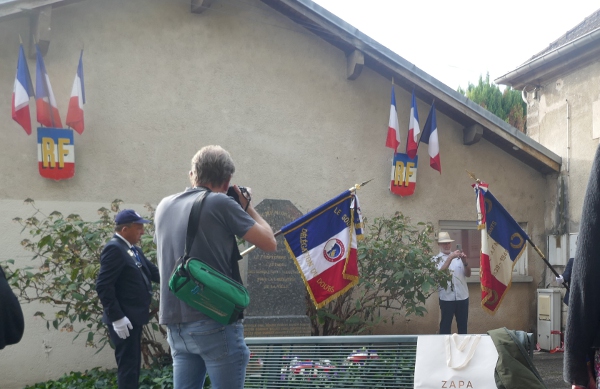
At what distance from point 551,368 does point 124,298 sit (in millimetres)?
6064

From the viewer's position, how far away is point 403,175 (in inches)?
405

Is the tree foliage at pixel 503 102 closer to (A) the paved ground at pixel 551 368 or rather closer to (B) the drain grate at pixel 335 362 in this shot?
(A) the paved ground at pixel 551 368

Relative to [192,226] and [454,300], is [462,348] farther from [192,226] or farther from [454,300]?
[454,300]

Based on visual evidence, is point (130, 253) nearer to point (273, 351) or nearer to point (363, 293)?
point (273, 351)

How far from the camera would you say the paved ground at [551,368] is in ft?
25.0

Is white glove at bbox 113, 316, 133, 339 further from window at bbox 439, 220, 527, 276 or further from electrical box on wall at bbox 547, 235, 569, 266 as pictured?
electrical box on wall at bbox 547, 235, 569, 266

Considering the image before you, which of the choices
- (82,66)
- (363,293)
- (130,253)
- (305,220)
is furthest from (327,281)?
(82,66)

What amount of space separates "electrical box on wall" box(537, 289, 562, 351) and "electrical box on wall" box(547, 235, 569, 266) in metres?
0.58

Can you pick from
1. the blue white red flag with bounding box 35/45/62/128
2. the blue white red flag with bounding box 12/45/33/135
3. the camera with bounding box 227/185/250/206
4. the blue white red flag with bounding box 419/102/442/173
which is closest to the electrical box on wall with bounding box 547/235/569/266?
the blue white red flag with bounding box 419/102/442/173

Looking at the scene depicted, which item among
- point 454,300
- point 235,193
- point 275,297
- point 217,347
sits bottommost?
point 454,300

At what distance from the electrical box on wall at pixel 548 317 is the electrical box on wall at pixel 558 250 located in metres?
0.58

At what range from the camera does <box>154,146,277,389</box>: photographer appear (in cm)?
305

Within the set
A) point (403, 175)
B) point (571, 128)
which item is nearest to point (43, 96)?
point (403, 175)

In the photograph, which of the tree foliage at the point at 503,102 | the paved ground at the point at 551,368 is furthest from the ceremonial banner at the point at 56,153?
the tree foliage at the point at 503,102
